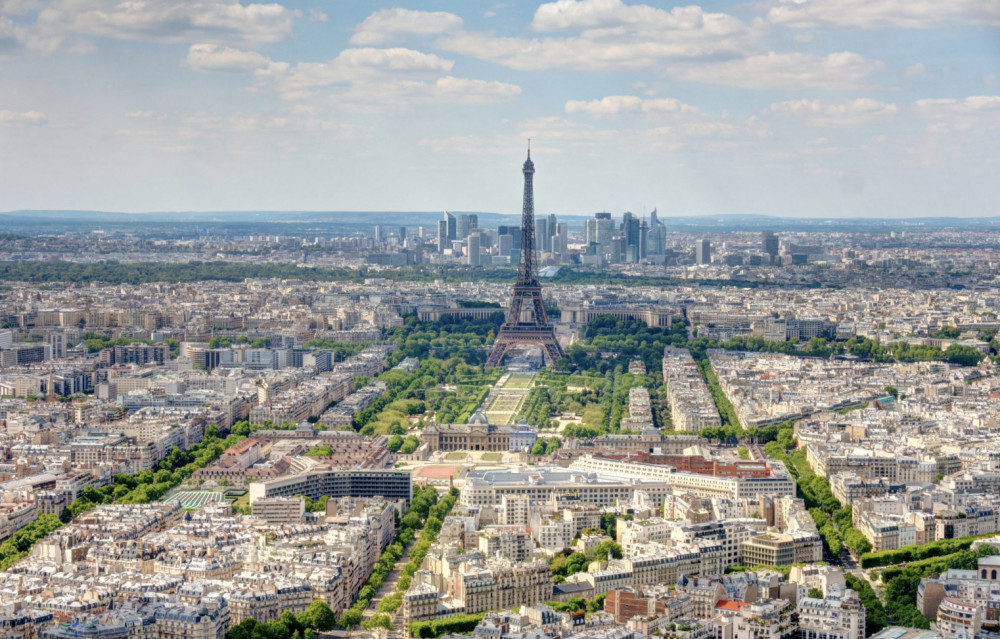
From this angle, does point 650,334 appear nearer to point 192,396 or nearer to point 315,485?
point 192,396

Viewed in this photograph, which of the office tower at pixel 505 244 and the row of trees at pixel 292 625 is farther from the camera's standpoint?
the office tower at pixel 505 244

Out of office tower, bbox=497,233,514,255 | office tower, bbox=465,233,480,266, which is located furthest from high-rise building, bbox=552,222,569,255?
office tower, bbox=465,233,480,266

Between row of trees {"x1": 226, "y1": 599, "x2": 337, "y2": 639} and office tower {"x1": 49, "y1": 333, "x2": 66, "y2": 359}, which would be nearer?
row of trees {"x1": 226, "y1": 599, "x2": 337, "y2": 639}

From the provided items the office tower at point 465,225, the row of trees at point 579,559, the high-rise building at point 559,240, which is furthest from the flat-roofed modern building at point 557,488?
the office tower at point 465,225

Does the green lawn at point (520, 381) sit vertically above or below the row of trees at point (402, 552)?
below

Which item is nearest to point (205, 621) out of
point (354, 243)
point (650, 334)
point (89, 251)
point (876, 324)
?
point (650, 334)

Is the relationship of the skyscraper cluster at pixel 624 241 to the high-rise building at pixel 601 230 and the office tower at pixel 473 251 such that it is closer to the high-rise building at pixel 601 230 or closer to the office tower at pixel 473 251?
the high-rise building at pixel 601 230

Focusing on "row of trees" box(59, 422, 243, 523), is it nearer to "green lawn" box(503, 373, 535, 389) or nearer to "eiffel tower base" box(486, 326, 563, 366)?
"green lawn" box(503, 373, 535, 389)

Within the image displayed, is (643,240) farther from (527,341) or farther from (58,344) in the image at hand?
(58,344)
